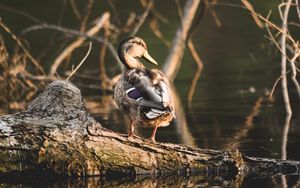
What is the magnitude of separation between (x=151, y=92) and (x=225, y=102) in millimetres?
4911

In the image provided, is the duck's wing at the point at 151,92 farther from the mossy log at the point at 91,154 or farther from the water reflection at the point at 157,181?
the water reflection at the point at 157,181

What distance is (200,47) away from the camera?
18281 mm

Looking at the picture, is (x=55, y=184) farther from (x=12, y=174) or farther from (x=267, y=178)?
(x=267, y=178)

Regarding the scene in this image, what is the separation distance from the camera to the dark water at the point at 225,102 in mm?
8727

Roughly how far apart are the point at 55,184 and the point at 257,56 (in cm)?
983

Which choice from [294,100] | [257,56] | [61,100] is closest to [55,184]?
[61,100]

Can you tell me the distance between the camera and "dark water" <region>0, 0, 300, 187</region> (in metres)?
8.73

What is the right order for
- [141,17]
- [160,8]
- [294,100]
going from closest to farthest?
[294,100] < [141,17] < [160,8]

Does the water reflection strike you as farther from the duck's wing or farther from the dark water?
the duck's wing

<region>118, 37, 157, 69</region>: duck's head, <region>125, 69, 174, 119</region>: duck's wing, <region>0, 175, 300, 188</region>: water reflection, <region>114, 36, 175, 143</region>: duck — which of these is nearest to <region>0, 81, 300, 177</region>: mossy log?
<region>0, 175, 300, 188</region>: water reflection

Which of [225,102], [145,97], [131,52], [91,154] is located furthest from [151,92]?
[225,102]

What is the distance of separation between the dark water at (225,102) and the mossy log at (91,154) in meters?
0.17

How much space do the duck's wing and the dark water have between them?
561 millimetres

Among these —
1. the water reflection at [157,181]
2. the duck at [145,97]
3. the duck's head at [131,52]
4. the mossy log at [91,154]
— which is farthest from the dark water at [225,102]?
the duck's head at [131,52]
